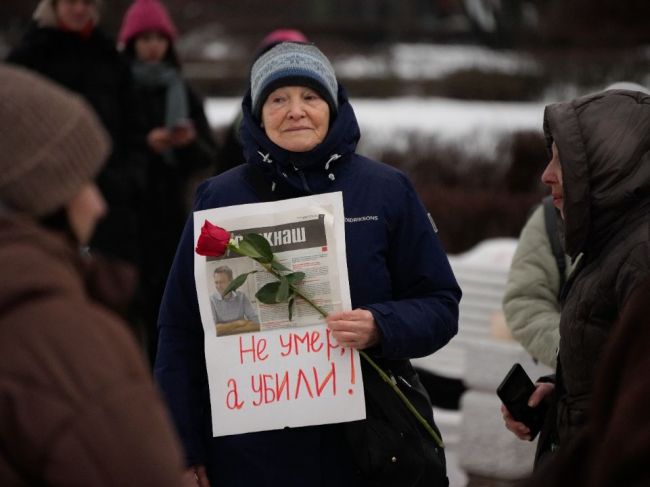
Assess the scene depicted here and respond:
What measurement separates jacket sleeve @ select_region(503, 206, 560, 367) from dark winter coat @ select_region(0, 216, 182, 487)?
91.1 inches

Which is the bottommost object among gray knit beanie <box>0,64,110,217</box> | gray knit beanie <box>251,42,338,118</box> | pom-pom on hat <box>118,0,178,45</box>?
pom-pom on hat <box>118,0,178,45</box>

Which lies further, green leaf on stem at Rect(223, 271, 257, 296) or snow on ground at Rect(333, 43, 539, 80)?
snow on ground at Rect(333, 43, 539, 80)

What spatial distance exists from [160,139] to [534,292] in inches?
121

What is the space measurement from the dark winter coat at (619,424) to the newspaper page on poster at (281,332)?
1.14 m

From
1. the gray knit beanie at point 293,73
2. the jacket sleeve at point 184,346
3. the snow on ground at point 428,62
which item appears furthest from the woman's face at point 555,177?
the snow on ground at point 428,62

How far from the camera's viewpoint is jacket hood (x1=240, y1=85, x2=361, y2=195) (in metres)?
3.46

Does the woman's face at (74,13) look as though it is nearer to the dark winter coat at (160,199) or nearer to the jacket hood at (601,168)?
the dark winter coat at (160,199)

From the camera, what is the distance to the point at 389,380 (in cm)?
339

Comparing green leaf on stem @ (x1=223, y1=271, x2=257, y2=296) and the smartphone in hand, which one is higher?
green leaf on stem @ (x1=223, y1=271, x2=257, y2=296)

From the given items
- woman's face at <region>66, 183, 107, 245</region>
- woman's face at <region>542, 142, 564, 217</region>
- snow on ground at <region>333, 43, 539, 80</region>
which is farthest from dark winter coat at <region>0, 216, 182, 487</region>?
snow on ground at <region>333, 43, 539, 80</region>

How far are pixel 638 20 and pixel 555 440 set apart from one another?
63.5ft

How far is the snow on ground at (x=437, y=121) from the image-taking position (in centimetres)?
1107

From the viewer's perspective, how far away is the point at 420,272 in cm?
346

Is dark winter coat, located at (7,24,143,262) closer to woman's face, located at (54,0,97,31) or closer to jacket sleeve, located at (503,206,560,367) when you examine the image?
woman's face, located at (54,0,97,31)
